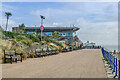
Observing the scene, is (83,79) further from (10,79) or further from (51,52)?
(51,52)

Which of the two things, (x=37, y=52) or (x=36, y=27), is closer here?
(x=37, y=52)

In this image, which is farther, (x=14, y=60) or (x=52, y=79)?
(x=14, y=60)

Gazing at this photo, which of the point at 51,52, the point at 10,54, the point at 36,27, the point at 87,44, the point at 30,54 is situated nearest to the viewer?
the point at 10,54

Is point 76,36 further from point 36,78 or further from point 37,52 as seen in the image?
point 36,78

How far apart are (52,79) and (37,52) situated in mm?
12366

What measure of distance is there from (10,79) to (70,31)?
88.9 metres

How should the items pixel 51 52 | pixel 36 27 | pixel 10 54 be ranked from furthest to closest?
pixel 36 27
pixel 51 52
pixel 10 54

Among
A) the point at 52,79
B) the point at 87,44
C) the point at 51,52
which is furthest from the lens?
the point at 87,44

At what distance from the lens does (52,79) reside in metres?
8.20

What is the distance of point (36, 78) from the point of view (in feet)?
27.6

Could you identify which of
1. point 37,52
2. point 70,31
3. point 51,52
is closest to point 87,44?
point 70,31

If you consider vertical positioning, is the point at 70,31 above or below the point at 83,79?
above

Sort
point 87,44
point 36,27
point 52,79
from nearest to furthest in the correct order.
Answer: point 52,79 < point 87,44 < point 36,27

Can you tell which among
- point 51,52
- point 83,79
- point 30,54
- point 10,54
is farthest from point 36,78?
point 51,52
